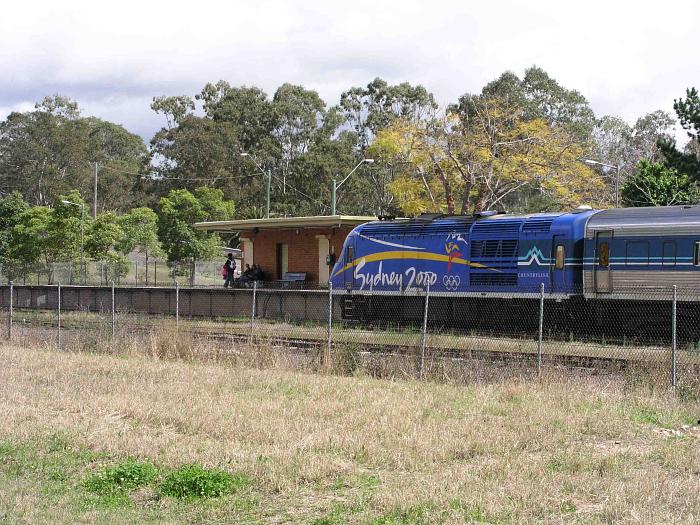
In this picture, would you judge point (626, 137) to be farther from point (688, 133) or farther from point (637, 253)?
point (637, 253)

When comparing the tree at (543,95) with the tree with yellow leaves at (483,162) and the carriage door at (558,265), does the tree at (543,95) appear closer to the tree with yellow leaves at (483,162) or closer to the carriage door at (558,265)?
the tree with yellow leaves at (483,162)

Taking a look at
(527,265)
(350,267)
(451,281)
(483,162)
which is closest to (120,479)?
(527,265)

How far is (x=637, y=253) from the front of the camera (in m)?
21.8

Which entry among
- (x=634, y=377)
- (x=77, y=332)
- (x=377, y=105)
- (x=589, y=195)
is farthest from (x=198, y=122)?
(x=634, y=377)

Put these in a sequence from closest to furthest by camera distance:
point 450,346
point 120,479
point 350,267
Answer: point 120,479, point 450,346, point 350,267

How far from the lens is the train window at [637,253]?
71.1 ft

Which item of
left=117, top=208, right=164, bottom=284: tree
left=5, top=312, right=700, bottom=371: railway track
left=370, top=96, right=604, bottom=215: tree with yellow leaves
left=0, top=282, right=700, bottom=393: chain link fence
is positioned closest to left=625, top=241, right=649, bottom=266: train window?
left=0, top=282, right=700, bottom=393: chain link fence

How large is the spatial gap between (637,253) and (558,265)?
2.11 m

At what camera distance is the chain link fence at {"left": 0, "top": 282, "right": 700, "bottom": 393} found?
1537 centimetres

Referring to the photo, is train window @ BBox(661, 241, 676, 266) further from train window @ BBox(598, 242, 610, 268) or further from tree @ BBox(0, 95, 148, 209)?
tree @ BBox(0, 95, 148, 209)

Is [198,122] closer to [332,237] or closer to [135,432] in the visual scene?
[332,237]

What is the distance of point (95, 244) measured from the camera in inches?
2400

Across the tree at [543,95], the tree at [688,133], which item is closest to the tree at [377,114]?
the tree at [543,95]

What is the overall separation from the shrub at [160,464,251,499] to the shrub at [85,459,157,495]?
9.6 inches
